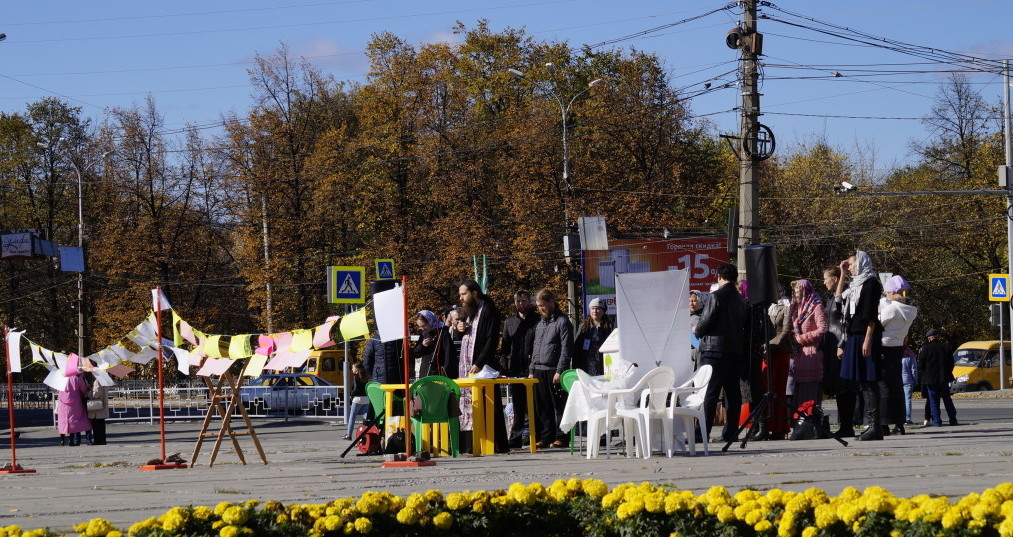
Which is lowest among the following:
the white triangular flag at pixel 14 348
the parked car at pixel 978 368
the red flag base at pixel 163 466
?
the parked car at pixel 978 368

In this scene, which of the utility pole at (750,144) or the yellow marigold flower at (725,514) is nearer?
the yellow marigold flower at (725,514)

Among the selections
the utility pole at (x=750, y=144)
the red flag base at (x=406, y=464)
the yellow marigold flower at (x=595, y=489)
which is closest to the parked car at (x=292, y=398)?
the utility pole at (x=750, y=144)

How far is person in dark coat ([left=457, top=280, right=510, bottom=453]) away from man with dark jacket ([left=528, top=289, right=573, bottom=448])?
481 millimetres

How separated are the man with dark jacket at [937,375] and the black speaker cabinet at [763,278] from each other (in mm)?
7121

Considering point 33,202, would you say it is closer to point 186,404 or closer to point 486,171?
point 486,171


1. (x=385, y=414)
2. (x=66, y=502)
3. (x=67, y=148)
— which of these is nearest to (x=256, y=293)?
(x=67, y=148)

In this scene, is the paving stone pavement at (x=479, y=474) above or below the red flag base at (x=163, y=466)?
above

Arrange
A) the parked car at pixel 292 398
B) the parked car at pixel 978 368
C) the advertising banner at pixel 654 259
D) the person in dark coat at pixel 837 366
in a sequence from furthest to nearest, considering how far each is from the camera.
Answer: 1. the parked car at pixel 978 368
2. the advertising banner at pixel 654 259
3. the parked car at pixel 292 398
4. the person in dark coat at pixel 837 366

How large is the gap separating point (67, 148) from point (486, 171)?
20185 mm

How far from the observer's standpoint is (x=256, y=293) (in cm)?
5162

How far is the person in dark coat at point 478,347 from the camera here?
45.4 ft

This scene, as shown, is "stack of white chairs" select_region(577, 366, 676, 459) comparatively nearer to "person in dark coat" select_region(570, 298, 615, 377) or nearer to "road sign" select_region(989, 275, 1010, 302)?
"person in dark coat" select_region(570, 298, 615, 377)

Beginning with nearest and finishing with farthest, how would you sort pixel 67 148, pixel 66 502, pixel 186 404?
1. pixel 66 502
2. pixel 186 404
3. pixel 67 148

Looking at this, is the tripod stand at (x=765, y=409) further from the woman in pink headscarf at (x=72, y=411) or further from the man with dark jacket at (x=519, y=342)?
the woman in pink headscarf at (x=72, y=411)
